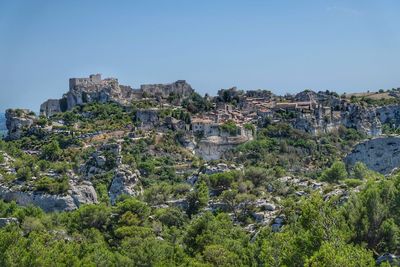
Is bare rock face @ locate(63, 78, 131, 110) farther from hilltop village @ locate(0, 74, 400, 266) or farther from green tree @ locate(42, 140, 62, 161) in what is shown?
green tree @ locate(42, 140, 62, 161)

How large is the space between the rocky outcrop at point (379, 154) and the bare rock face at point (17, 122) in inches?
1739

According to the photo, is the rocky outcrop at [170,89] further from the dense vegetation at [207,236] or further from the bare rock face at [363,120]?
the dense vegetation at [207,236]

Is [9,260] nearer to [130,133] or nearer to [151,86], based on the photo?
[130,133]

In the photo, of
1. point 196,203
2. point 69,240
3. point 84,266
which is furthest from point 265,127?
point 84,266

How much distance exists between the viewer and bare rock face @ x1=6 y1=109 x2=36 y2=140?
84.6 m

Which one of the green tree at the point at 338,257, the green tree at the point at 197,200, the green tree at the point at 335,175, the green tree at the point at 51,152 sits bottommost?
the green tree at the point at 197,200

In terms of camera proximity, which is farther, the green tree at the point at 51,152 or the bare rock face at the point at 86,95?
the bare rock face at the point at 86,95

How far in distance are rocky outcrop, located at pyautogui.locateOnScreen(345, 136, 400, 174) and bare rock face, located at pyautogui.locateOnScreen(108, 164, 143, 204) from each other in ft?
87.3

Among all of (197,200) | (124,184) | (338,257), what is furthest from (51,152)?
(338,257)

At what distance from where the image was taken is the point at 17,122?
86312 mm

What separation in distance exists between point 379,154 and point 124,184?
30.4 m

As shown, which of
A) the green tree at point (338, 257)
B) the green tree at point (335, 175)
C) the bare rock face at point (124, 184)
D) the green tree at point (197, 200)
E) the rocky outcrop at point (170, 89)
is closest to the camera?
the green tree at point (338, 257)

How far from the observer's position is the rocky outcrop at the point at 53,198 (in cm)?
5616

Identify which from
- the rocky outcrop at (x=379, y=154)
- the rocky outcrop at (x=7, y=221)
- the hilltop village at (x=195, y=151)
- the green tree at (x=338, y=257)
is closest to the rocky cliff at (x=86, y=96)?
the hilltop village at (x=195, y=151)
